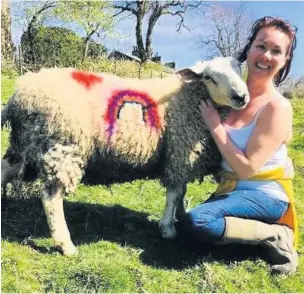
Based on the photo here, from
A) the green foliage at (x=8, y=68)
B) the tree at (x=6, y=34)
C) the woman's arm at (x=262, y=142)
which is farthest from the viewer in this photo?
the tree at (x=6, y=34)

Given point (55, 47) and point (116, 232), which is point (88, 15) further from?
point (116, 232)

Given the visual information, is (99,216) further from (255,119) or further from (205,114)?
(255,119)

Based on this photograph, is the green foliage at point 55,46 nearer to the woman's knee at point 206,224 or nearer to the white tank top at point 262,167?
the white tank top at point 262,167

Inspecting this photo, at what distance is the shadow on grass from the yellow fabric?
1.19ft

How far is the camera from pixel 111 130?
13.9 ft

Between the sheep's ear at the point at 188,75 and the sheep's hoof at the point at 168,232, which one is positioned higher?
the sheep's ear at the point at 188,75

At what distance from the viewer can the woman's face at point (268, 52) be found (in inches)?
163

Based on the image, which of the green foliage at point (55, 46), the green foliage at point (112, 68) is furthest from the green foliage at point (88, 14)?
the green foliage at point (112, 68)

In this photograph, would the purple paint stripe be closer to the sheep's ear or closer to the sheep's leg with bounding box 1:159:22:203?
the sheep's ear

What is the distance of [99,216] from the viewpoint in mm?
4965

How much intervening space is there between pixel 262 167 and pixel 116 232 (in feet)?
4.40

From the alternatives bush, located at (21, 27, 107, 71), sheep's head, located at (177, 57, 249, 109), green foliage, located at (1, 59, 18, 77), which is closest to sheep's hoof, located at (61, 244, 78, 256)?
sheep's head, located at (177, 57, 249, 109)

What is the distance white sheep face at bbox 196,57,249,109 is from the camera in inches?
166

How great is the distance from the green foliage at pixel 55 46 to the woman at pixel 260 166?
500 inches
